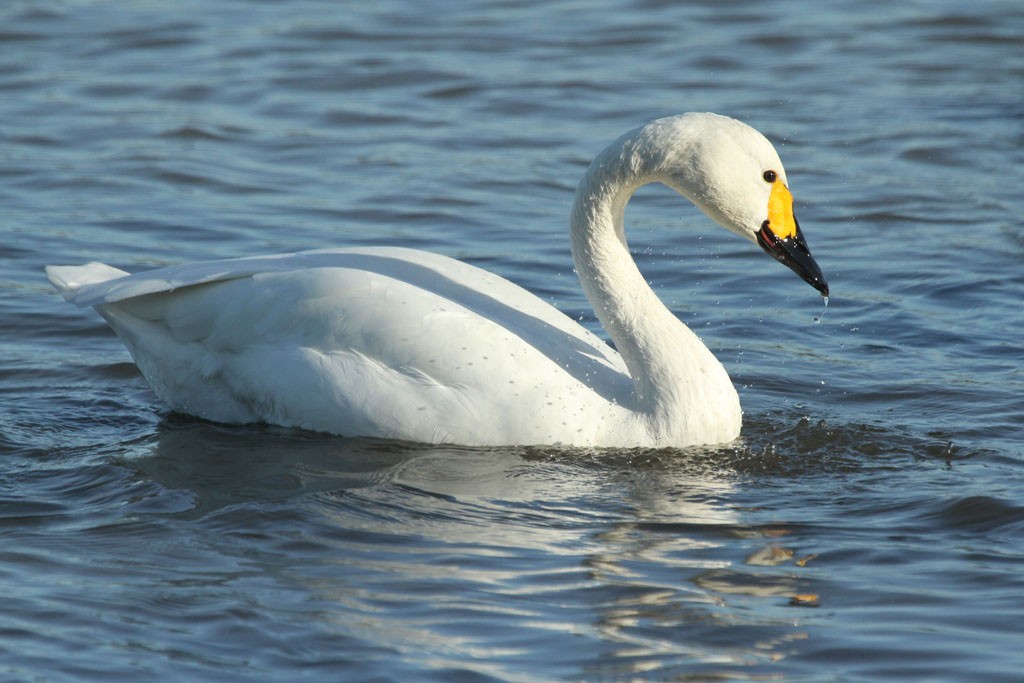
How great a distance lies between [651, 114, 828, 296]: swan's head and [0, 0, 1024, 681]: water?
35.0 inches

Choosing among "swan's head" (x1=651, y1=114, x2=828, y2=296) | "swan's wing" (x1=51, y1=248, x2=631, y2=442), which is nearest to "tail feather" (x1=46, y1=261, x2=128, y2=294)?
"swan's wing" (x1=51, y1=248, x2=631, y2=442)

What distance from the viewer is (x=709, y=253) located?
1040 cm

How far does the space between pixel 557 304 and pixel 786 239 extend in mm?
2575

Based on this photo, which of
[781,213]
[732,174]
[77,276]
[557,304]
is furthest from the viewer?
[557,304]

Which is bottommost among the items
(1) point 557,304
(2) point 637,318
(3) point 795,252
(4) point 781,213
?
(1) point 557,304

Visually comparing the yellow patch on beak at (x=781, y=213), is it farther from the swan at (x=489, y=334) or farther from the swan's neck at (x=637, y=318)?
the swan's neck at (x=637, y=318)

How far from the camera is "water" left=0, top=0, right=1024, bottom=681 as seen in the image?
529 cm

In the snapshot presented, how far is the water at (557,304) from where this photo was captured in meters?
5.29

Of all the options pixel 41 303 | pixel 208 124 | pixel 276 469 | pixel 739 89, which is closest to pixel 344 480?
pixel 276 469

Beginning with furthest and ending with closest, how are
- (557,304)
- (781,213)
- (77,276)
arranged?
(557,304)
(77,276)
(781,213)

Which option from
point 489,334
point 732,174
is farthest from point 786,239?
point 489,334

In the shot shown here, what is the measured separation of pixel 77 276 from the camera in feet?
25.3

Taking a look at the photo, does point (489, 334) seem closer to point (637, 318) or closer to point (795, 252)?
point (637, 318)

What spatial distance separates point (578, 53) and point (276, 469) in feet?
27.8
